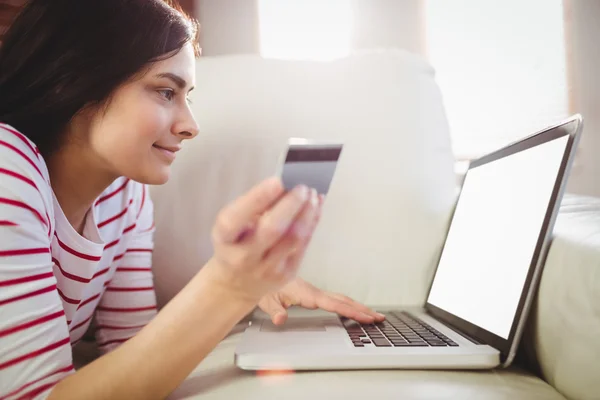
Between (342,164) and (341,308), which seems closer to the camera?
(341,308)

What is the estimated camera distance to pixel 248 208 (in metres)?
0.38

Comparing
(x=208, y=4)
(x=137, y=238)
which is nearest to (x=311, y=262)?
(x=137, y=238)

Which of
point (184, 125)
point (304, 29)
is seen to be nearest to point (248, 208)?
point (184, 125)

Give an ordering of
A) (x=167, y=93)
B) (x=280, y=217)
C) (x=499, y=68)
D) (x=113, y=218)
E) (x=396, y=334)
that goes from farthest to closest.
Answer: (x=499, y=68), (x=113, y=218), (x=167, y=93), (x=396, y=334), (x=280, y=217)

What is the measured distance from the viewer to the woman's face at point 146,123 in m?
0.66

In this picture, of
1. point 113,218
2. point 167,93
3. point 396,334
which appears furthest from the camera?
point 113,218

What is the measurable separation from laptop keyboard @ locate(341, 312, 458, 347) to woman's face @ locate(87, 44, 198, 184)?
369 mm

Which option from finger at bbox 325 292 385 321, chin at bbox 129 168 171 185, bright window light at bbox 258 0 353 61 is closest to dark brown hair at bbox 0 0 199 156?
chin at bbox 129 168 171 185

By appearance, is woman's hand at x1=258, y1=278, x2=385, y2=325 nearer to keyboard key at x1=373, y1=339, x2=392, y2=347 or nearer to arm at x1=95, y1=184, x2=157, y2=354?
keyboard key at x1=373, y1=339, x2=392, y2=347

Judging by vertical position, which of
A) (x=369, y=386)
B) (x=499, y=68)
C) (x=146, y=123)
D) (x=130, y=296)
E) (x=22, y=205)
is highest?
(x=499, y=68)

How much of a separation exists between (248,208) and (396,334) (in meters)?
0.32

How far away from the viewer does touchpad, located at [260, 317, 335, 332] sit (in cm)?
65

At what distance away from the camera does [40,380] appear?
1.54 ft

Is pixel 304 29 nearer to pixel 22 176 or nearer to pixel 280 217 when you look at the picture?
pixel 22 176
